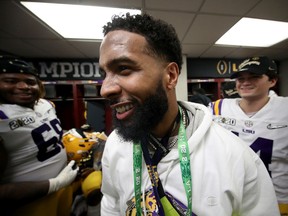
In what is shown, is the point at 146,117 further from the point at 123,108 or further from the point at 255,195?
the point at 255,195

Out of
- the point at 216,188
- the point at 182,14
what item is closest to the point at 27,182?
the point at 216,188

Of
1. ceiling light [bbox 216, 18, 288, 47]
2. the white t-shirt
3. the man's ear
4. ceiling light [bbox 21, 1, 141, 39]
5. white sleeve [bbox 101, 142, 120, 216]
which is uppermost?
ceiling light [bbox 216, 18, 288, 47]

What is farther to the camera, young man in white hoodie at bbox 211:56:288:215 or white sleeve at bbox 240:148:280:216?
young man in white hoodie at bbox 211:56:288:215

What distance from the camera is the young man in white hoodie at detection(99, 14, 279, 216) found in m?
0.60

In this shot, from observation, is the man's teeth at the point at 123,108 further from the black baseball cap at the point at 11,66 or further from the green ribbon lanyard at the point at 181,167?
the black baseball cap at the point at 11,66

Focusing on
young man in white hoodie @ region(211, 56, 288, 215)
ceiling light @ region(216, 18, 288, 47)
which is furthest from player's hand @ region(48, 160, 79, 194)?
ceiling light @ region(216, 18, 288, 47)

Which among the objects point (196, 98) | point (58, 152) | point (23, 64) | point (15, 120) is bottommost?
point (58, 152)

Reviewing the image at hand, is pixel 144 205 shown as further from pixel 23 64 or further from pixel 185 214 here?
pixel 23 64

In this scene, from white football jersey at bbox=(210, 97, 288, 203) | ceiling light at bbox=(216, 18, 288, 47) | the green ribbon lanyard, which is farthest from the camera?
ceiling light at bbox=(216, 18, 288, 47)

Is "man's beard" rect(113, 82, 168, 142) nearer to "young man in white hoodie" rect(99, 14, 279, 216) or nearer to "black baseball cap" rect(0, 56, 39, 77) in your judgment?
"young man in white hoodie" rect(99, 14, 279, 216)

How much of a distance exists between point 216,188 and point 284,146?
921 mm

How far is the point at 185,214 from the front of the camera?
59 cm

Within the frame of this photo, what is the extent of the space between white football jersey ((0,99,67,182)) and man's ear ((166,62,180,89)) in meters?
1.30

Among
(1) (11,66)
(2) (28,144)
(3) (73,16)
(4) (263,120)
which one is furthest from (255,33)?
(2) (28,144)
